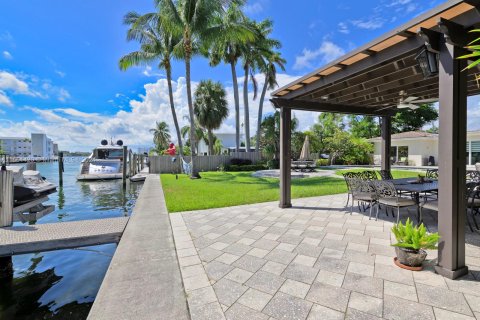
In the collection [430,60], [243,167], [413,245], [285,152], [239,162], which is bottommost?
[413,245]

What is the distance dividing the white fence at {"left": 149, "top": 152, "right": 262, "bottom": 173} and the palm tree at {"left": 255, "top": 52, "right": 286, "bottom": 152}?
1.28 meters

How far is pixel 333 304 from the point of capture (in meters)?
2.06

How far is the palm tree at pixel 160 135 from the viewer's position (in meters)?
42.8

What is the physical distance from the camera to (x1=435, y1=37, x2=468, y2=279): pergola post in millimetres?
2436

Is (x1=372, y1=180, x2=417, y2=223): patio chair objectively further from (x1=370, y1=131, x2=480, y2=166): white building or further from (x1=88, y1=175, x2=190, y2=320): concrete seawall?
(x1=370, y1=131, x2=480, y2=166): white building

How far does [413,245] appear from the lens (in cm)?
259

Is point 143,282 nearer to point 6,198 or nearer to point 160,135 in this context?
point 6,198

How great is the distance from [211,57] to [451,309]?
19845 mm

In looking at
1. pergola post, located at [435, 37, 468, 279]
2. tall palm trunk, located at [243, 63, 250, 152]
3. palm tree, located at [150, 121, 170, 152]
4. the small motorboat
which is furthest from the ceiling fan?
palm tree, located at [150, 121, 170, 152]

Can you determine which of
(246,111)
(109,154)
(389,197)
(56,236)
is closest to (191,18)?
(246,111)

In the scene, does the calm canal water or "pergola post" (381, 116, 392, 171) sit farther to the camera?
"pergola post" (381, 116, 392, 171)

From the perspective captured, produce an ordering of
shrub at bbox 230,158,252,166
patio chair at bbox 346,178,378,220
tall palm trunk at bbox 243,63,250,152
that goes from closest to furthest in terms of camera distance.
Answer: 1. patio chair at bbox 346,178,378,220
2. shrub at bbox 230,158,252,166
3. tall palm trunk at bbox 243,63,250,152

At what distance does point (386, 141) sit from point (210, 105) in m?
17.8

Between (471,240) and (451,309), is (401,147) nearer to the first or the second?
(471,240)
